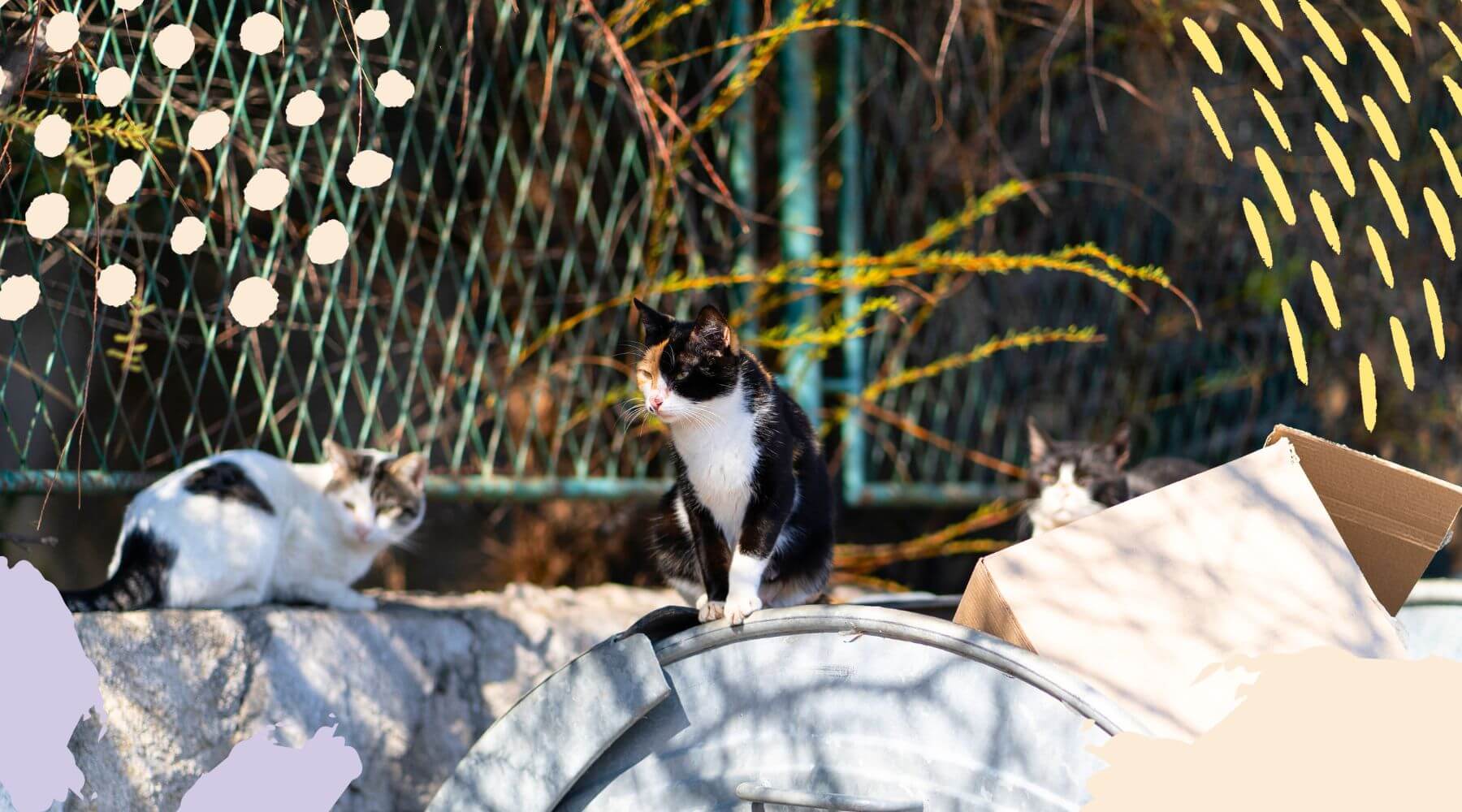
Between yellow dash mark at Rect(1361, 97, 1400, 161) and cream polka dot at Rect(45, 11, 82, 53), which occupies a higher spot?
cream polka dot at Rect(45, 11, 82, 53)

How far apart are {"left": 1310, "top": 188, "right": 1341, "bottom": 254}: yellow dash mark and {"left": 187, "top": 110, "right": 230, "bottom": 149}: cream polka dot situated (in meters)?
2.79

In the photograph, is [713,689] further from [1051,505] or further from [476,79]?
[476,79]

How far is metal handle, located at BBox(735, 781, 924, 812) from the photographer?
1.46 metres

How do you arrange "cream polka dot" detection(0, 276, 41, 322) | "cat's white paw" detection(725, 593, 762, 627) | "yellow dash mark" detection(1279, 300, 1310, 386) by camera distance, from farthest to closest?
"yellow dash mark" detection(1279, 300, 1310, 386) → "cream polka dot" detection(0, 276, 41, 322) → "cat's white paw" detection(725, 593, 762, 627)

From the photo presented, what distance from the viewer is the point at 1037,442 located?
3002 millimetres

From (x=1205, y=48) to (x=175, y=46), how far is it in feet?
8.03

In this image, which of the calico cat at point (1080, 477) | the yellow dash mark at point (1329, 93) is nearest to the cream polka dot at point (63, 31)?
the calico cat at point (1080, 477)

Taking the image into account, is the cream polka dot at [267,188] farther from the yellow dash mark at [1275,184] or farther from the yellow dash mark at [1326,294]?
the yellow dash mark at [1326,294]

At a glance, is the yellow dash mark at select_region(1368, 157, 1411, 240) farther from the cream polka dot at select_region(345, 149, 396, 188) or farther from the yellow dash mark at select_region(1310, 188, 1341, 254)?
the cream polka dot at select_region(345, 149, 396, 188)

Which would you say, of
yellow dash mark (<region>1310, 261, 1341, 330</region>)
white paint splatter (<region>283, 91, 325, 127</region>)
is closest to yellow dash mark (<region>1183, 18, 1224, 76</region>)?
yellow dash mark (<region>1310, 261, 1341, 330</region>)

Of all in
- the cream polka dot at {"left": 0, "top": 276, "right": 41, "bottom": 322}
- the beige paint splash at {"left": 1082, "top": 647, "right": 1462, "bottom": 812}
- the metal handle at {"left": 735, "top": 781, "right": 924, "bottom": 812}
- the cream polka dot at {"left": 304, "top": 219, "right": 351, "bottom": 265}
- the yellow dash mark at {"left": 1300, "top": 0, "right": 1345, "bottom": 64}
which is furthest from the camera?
the yellow dash mark at {"left": 1300, "top": 0, "right": 1345, "bottom": 64}

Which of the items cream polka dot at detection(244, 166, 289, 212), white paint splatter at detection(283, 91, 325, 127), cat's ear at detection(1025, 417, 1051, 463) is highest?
white paint splatter at detection(283, 91, 325, 127)

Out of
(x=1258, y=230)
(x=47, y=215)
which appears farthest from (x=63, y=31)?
(x=1258, y=230)

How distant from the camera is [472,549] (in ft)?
10.8
